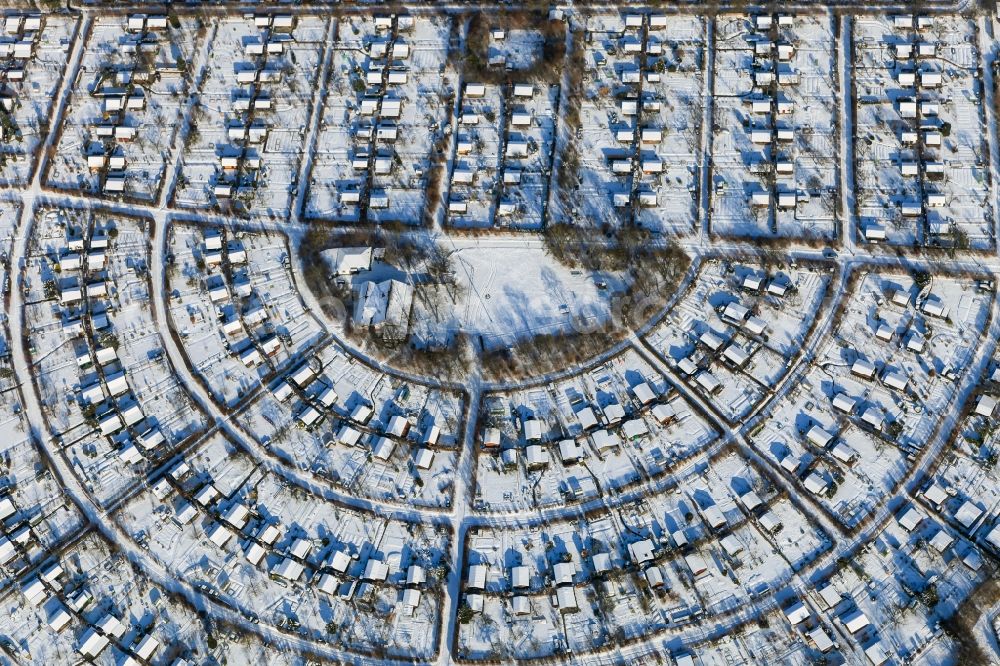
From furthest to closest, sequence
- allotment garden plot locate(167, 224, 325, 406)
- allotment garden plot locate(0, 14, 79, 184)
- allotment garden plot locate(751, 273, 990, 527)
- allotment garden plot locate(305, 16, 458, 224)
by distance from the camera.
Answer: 1. allotment garden plot locate(0, 14, 79, 184)
2. allotment garden plot locate(305, 16, 458, 224)
3. allotment garden plot locate(167, 224, 325, 406)
4. allotment garden plot locate(751, 273, 990, 527)

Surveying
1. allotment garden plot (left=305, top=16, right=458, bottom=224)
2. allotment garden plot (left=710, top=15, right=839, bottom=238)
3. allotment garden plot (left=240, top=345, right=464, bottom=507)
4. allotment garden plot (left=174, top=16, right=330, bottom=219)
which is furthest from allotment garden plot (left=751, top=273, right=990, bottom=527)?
allotment garden plot (left=174, top=16, right=330, bottom=219)

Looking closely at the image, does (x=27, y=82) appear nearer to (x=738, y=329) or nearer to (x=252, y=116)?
(x=252, y=116)

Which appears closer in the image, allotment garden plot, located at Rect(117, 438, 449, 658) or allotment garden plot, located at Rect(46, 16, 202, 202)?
allotment garden plot, located at Rect(117, 438, 449, 658)

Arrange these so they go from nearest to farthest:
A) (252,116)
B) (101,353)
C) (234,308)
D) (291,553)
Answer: (291,553) < (101,353) < (234,308) < (252,116)

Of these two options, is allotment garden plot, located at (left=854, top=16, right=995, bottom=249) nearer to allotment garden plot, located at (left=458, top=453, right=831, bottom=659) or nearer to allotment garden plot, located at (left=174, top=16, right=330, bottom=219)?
allotment garden plot, located at (left=458, top=453, right=831, bottom=659)

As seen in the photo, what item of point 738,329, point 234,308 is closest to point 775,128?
point 738,329

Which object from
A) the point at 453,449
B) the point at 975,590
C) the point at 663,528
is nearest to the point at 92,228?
the point at 453,449

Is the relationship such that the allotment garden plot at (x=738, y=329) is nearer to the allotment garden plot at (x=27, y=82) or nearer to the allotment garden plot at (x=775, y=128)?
the allotment garden plot at (x=775, y=128)

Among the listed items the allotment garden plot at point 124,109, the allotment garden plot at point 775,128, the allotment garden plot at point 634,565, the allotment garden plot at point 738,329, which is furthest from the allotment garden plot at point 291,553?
the allotment garden plot at point 775,128

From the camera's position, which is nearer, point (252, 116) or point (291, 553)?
point (291, 553)

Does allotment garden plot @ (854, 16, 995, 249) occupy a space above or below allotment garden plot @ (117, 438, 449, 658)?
above

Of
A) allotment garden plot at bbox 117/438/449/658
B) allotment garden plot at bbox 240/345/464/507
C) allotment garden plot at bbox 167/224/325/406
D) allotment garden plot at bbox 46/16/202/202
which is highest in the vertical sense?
allotment garden plot at bbox 46/16/202/202
